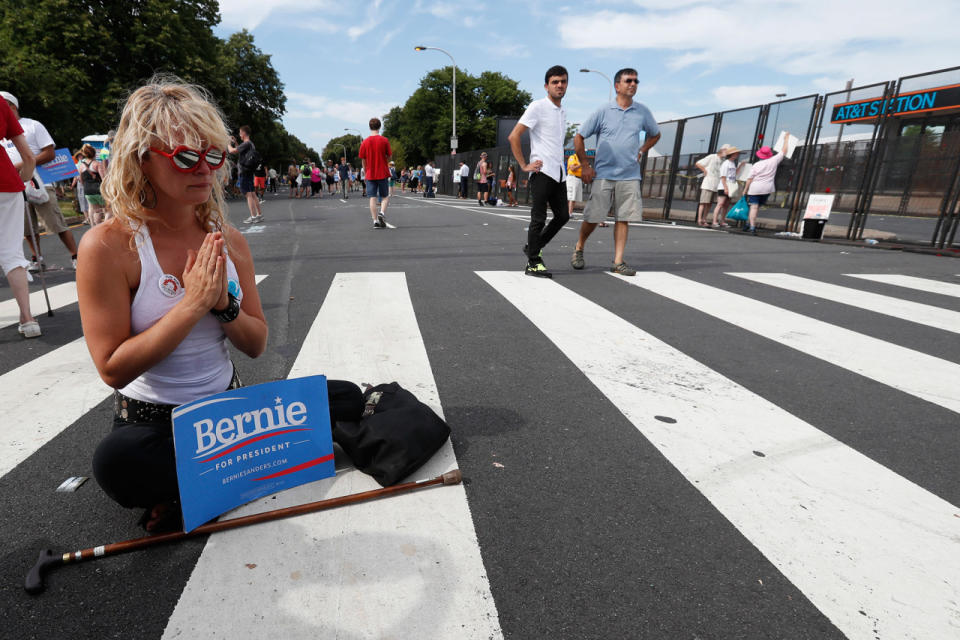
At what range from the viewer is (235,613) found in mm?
1346

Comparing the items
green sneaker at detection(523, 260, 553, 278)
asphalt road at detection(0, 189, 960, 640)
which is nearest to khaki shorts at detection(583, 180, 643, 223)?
green sneaker at detection(523, 260, 553, 278)

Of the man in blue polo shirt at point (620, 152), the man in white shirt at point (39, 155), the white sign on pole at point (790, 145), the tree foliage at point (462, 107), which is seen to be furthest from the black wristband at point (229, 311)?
the tree foliage at point (462, 107)

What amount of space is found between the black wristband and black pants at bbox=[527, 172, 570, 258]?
4.44 m

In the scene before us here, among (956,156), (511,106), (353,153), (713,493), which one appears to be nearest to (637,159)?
(713,493)

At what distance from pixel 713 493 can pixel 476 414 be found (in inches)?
41.8

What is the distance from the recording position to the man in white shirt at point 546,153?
19.0ft

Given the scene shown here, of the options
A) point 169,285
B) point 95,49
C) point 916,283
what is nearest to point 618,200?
point 916,283

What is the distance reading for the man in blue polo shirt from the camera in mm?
5848

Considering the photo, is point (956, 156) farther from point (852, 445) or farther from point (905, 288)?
point (852, 445)

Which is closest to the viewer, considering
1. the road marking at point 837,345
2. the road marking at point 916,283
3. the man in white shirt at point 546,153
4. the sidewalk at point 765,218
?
the road marking at point 837,345

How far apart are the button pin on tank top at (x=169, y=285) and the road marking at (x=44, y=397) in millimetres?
Result: 1073

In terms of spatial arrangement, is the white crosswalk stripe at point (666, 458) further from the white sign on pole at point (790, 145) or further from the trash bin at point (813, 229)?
the white sign on pole at point (790, 145)

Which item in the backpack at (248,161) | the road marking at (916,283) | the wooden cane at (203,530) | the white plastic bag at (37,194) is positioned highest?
the backpack at (248,161)

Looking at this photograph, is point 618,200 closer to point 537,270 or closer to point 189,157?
point 537,270
